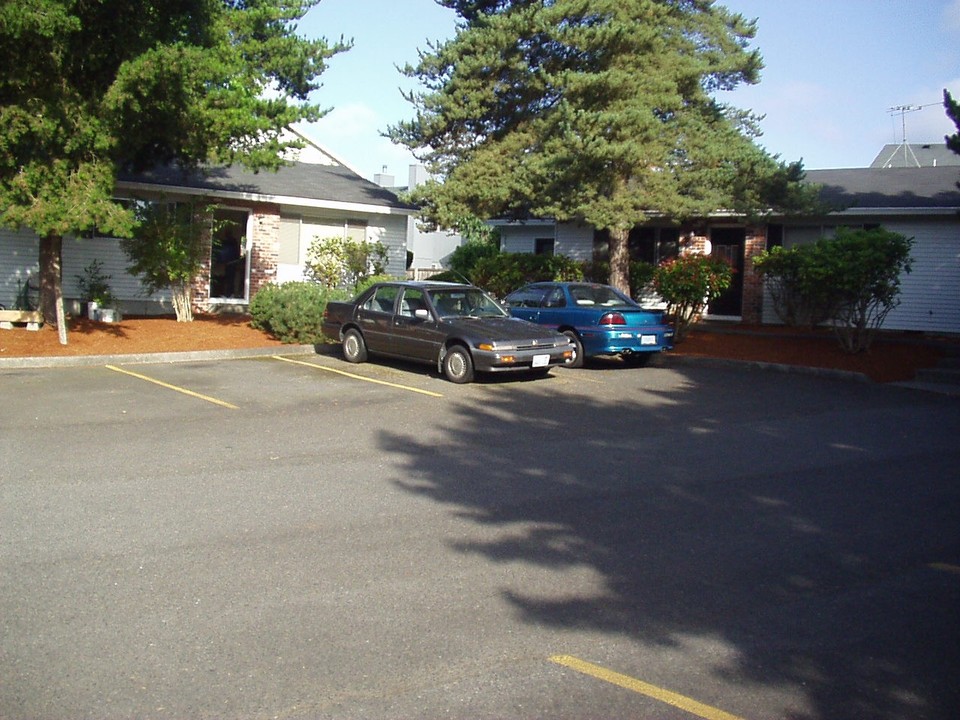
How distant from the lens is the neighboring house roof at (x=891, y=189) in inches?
871

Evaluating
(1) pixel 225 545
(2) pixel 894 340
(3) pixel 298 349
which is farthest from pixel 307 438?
(2) pixel 894 340

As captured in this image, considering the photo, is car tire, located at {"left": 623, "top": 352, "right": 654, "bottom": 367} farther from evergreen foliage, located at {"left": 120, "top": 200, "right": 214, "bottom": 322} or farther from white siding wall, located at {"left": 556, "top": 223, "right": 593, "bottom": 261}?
white siding wall, located at {"left": 556, "top": 223, "right": 593, "bottom": 261}

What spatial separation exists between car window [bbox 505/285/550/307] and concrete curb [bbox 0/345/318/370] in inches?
153

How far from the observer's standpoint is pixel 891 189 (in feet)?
78.8

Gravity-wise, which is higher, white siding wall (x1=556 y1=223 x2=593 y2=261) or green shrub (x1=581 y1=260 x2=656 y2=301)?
white siding wall (x1=556 y1=223 x2=593 y2=261)

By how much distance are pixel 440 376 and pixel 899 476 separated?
781 centimetres

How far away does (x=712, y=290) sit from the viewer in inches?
756

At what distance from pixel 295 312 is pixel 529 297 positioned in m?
4.49

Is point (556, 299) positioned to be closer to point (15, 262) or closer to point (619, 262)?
point (619, 262)

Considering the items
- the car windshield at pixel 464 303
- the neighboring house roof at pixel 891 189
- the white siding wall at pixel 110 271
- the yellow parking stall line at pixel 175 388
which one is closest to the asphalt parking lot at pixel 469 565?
the yellow parking stall line at pixel 175 388

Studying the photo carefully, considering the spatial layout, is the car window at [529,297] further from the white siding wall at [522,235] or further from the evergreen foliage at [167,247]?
the white siding wall at [522,235]

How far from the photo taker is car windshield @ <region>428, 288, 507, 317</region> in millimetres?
15375

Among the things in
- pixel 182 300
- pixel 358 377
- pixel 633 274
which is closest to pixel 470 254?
pixel 633 274

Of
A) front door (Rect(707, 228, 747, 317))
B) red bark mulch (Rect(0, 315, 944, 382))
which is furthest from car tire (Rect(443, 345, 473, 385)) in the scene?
front door (Rect(707, 228, 747, 317))
